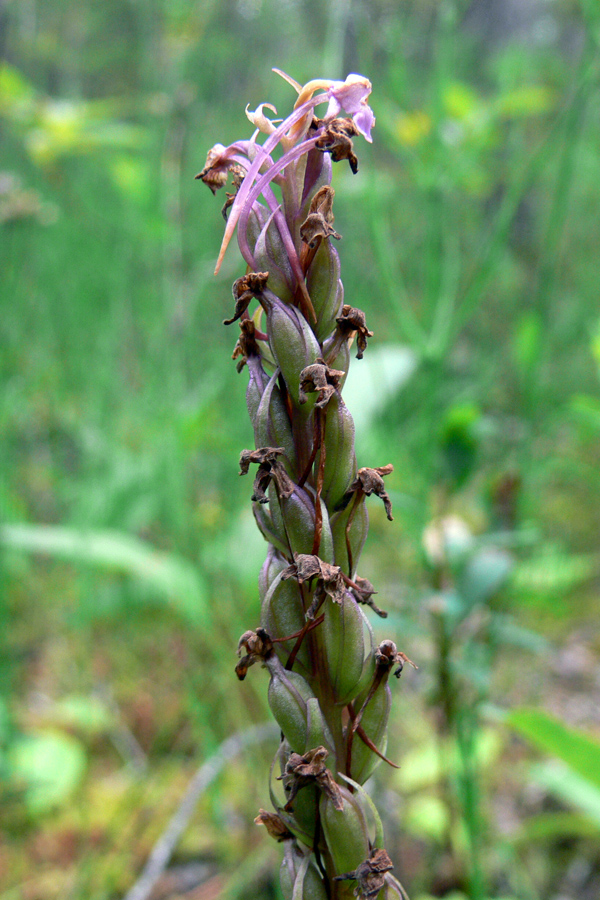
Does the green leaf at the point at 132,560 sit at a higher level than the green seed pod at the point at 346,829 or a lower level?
higher

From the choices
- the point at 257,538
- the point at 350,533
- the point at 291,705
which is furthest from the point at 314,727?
the point at 257,538

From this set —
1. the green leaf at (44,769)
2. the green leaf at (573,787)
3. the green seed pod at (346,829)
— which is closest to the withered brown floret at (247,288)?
the green seed pod at (346,829)

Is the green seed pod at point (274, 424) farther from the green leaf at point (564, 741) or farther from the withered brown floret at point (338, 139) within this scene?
the green leaf at point (564, 741)

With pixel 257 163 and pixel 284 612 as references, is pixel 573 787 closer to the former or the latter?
pixel 284 612

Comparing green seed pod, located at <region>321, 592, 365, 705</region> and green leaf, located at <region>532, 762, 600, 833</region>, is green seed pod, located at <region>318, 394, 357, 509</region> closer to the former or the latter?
green seed pod, located at <region>321, 592, 365, 705</region>

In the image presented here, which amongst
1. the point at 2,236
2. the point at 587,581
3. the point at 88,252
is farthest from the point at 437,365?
the point at 88,252

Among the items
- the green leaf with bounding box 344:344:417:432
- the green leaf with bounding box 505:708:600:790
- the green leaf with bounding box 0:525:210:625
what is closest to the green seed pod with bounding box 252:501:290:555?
the green leaf with bounding box 505:708:600:790

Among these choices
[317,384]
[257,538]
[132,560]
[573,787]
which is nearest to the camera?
[317,384]
